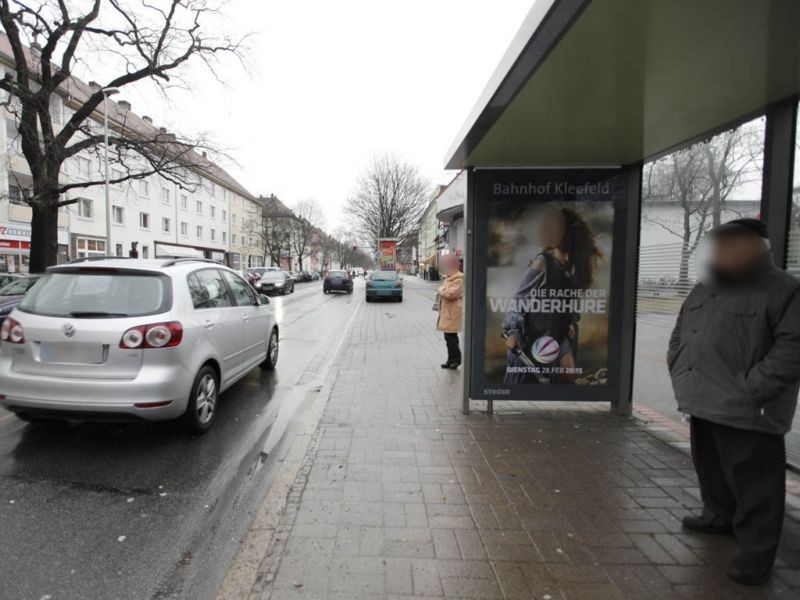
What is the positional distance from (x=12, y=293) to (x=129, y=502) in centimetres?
885

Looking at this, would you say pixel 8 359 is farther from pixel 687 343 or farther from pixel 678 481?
pixel 678 481

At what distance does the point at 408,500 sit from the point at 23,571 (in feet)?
7.10

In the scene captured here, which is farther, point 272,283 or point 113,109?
point 113,109

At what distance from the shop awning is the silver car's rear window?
3014 millimetres

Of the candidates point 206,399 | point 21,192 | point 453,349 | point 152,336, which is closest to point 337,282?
A: point 21,192

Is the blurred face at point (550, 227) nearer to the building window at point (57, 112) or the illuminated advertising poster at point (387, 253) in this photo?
the building window at point (57, 112)

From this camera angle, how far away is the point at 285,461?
3877 millimetres

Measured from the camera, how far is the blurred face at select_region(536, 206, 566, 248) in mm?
4680

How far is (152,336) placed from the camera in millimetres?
4031

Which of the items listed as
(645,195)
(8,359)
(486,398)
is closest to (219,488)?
(8,359)

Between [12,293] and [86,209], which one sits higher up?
[86,209]

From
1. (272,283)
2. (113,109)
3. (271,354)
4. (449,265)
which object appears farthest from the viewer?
(113,109)

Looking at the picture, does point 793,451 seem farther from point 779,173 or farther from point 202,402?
point 202,402

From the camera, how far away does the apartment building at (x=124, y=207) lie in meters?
22.4
